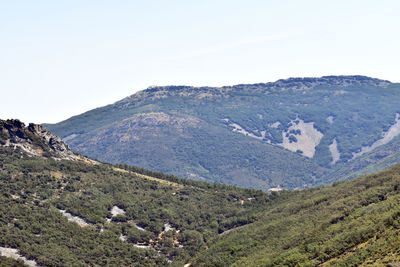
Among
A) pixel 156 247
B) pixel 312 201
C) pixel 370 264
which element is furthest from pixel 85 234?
pixel 370 264

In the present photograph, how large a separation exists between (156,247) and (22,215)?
38740 millimetres

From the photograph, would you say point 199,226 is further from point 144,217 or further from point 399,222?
point 399,222

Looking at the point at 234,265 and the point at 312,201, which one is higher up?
the point at 312,201

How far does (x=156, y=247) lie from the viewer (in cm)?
16012

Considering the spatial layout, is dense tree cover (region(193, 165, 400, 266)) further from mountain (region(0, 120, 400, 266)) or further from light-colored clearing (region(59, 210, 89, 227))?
light-colored clearing (region(59, 210, 89, 227))

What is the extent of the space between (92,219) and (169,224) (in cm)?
2794

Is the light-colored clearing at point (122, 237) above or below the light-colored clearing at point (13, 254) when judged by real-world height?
below

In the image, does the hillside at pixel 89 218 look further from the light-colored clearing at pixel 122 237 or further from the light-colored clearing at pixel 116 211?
the light-colored clearing at pixel 122 237

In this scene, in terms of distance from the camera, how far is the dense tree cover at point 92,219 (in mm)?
139750

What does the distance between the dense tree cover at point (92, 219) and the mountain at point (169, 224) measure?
314 mm

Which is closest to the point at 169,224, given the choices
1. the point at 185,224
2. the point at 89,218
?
the point at 185,224

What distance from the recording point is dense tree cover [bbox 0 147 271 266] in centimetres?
13975

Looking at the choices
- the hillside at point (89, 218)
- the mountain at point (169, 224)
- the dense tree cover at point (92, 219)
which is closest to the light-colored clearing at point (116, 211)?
the hillside at point (89, 218)

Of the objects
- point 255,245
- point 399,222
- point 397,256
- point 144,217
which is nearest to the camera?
point 397,256
